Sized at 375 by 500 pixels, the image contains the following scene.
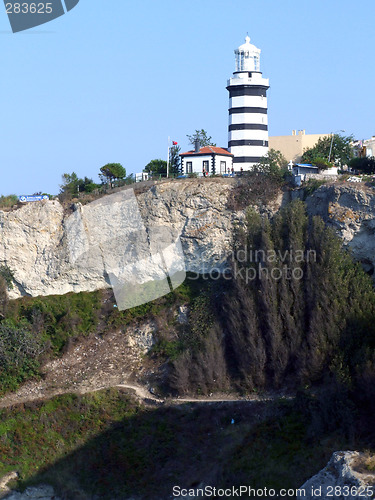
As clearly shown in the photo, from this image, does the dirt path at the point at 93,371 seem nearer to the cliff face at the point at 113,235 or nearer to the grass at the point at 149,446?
the grass at the point at 149,446

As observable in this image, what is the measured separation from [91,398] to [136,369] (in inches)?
79.2

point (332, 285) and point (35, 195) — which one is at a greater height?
point (35, 195)

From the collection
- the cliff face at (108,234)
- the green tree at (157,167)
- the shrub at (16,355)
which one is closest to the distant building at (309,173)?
the cliff face at (108,234)

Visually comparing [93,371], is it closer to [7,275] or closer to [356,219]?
[7,275]

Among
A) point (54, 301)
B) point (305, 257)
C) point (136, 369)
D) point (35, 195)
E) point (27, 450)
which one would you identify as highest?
point (35, 195)

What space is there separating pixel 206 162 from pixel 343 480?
17.7 metres

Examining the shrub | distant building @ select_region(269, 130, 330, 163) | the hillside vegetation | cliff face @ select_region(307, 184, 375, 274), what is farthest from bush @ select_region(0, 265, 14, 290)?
distant building @ select_region(269, 130, 330, 163)

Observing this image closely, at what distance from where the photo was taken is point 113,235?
94.3ft

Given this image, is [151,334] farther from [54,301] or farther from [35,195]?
[35,195]

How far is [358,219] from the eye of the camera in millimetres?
25219

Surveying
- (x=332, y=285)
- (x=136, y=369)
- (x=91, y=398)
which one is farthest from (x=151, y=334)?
(x=332, y=285)

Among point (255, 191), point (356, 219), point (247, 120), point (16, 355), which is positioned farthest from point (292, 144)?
point (16, 355)

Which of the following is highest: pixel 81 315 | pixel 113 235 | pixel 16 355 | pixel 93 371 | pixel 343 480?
pixel 113 235

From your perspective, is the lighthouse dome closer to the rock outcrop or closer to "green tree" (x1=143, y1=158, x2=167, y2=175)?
"green tree" (x1=143, y1=158, x2=167, y2=175)
